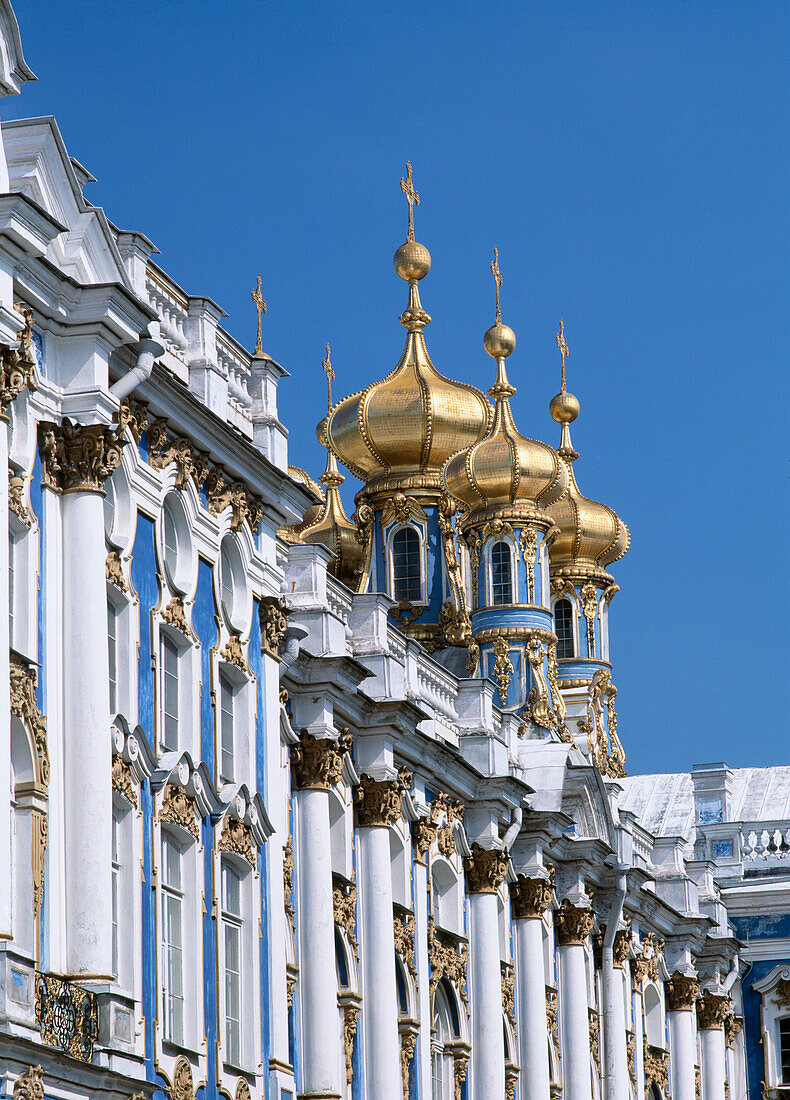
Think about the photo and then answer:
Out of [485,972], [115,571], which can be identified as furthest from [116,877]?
[485,972]

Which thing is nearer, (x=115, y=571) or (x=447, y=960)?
(x=115, y=571)

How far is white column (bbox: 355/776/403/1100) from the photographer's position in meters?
30.7

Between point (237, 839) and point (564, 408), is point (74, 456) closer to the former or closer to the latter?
point (237, 839)

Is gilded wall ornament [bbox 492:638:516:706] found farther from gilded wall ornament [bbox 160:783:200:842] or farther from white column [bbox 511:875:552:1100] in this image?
gilded wall ornament [bbox 160:783:200:842]

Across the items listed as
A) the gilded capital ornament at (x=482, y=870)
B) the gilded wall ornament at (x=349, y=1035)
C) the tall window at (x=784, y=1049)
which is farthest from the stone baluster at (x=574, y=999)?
the tall window at (x=784, y=1049)

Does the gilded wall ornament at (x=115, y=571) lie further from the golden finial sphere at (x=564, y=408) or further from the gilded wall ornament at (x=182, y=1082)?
the golden finial sphere at (x=564, y=408)

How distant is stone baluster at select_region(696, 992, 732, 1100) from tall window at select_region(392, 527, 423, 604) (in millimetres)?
11057

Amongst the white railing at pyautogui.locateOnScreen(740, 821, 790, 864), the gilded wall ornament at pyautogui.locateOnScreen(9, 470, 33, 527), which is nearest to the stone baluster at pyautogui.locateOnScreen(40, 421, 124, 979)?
the gilded wall ornament at pyautogui.locateOnScreen(9, 470, 33, 527)

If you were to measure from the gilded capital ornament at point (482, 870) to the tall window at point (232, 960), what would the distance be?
1136 centimetres

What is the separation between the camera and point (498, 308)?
58.2 meters

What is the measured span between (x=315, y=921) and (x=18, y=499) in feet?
32.6

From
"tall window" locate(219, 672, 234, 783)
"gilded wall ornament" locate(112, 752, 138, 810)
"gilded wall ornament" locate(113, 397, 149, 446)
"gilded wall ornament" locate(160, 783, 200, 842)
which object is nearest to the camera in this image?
"gilded wall ornament" locate(112, 752, 138, 810)

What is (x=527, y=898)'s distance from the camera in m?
38.6

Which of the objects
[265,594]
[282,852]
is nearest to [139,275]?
[265,594]
